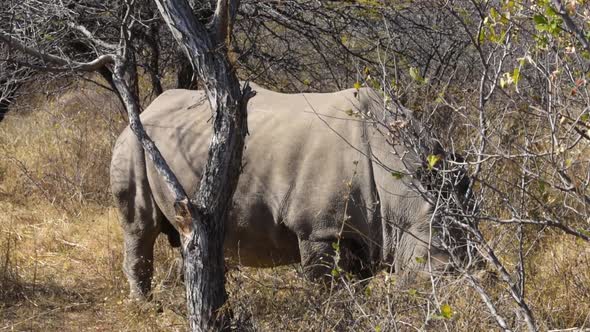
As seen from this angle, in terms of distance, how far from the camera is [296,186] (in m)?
5.96

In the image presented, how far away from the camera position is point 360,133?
5895 millimetres

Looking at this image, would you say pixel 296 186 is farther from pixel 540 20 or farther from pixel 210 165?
pixel 540 20

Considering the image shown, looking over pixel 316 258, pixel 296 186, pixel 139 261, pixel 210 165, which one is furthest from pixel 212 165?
pixel 139 261

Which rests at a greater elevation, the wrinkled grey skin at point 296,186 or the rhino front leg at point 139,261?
the wrinkled grey skin at point 296,186

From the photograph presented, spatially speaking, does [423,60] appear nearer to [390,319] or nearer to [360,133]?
[360,133]

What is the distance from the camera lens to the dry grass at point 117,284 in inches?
192

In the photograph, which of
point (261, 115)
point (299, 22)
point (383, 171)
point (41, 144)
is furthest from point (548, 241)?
point (41, 144)

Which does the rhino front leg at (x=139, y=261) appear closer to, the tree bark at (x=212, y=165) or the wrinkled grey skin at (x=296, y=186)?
the wrinkled grey skin at (x=296, y=186)

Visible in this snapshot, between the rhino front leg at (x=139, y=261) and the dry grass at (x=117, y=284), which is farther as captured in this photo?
the rhino front leg at (x=139, y=261)

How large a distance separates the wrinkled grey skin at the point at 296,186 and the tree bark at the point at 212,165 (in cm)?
72

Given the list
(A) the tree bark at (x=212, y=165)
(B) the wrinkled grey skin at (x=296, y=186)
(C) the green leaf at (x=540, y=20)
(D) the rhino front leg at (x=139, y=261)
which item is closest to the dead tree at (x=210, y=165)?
(A) the tree bark at (x=212, y=165)

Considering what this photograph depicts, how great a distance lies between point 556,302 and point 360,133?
1.49m

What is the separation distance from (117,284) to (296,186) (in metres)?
1.84

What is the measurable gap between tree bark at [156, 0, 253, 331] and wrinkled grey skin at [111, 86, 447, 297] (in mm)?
722
